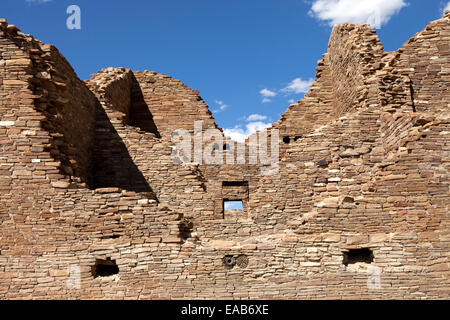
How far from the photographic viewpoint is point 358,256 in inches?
379

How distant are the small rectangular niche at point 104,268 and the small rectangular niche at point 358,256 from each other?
509cm

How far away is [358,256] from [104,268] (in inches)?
225

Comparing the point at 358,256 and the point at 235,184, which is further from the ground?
the point at 235,184

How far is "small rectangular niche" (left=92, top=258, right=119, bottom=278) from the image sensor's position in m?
9.48

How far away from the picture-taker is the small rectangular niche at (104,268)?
948cm

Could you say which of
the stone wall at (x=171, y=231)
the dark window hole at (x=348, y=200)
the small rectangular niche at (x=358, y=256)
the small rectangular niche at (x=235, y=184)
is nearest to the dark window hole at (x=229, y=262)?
the stone wall at (x=171, y=231)

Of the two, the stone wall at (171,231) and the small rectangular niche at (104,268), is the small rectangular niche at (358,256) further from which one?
the small rectangular niche at (104,268)

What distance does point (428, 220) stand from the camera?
368 inches

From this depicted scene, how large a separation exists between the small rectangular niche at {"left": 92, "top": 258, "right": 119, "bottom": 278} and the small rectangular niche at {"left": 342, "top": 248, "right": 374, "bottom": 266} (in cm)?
509

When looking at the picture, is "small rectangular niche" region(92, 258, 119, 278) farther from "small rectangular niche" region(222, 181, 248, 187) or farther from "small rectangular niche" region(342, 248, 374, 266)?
"small rectangular niche" region(222, 181, 248, 187)

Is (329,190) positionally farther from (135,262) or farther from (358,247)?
(135,262)

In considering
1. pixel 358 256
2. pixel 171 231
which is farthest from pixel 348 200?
pixel 171 231

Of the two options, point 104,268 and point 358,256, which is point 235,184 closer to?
point 358,256

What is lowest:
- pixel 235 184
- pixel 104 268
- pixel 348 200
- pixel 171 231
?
pixel 104 268
